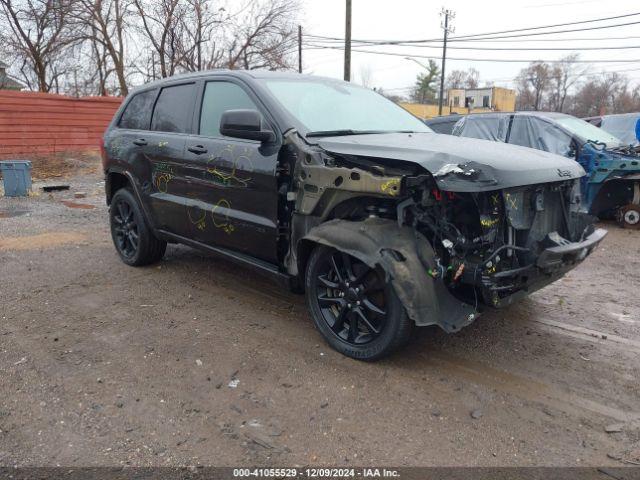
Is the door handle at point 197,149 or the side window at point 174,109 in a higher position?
the side window at point 174,109

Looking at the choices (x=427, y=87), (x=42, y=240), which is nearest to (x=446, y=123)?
(x=42, y=240)

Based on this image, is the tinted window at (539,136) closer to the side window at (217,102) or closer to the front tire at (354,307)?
the side window at (217,102)

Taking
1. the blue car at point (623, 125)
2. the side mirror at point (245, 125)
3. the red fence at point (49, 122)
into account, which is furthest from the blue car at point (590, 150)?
the red fence at point (49, 122)

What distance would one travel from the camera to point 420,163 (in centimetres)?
291

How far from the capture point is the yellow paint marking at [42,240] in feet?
21.5

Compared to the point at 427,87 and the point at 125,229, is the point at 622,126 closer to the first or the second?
the point at 125,229

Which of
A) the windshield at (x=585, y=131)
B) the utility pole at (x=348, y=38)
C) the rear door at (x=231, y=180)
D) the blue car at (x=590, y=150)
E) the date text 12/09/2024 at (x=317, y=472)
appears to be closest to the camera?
the date text 12/09/2024 at (x=317, y=472)

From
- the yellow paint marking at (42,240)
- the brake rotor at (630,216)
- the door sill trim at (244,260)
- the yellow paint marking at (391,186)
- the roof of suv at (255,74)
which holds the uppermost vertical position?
the roof of suv at (255,74)

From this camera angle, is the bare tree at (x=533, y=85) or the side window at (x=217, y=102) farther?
the bare tree at (x=533, y=85)

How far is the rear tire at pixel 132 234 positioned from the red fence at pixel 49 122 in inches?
467

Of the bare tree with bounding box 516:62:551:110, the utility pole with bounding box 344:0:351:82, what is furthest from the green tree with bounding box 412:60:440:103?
the utility pole with bounding box 344:0:351:82

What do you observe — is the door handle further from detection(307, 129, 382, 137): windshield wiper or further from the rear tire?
the rear tire

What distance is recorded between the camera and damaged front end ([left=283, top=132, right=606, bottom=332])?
9.73 feet

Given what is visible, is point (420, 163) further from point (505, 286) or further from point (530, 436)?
point (530, 436)
